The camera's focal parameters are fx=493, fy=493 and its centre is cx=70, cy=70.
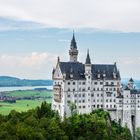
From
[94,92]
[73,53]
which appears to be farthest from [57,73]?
[94,92]

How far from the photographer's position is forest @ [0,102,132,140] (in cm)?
7069

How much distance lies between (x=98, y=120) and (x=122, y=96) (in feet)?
60.9

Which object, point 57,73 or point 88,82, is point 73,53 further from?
point 88,82

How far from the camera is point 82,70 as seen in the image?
367 ft

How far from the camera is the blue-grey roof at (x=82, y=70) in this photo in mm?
109875

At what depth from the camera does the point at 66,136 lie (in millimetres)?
79062

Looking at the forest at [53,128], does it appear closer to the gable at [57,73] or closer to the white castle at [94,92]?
the white castle at [94,92]

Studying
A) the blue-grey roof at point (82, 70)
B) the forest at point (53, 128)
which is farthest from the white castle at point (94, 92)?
the forest at point (53, 128)

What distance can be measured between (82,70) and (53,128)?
35.0m

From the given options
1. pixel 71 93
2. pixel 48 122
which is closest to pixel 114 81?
pixel 71 93

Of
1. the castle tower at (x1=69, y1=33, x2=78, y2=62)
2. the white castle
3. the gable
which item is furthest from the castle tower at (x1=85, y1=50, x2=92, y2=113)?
the castle tower at (x1=69, y1=33, x2=78, y2=62)

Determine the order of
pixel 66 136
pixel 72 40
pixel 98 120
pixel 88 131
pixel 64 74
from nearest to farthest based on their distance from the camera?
1. pixel 66 136
2. pixel 88 131
3. pixel 98 120
4. pixel 64 74
5. pixel 72 40

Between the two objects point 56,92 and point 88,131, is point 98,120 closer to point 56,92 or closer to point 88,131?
point 88,131

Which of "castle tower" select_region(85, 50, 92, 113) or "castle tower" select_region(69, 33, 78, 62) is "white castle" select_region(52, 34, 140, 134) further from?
"castle tower" select_region(69, 33, 78, 62)
